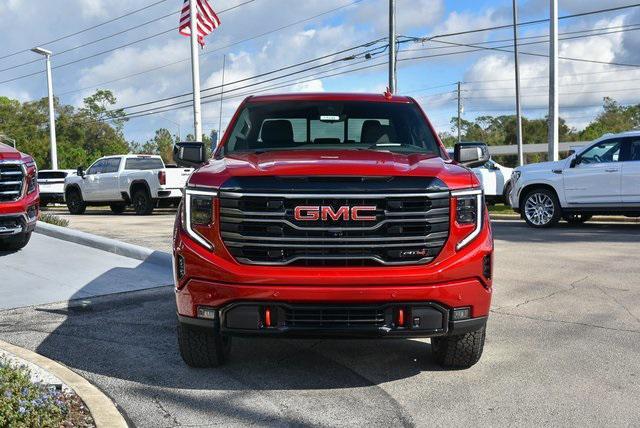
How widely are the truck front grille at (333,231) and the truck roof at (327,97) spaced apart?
2.13m

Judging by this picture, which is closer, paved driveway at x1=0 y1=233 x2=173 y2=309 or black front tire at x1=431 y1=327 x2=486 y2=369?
black front tire at x1=431 y1=327 x2=486 y2=369

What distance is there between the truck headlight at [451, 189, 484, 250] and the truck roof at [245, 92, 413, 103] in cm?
201

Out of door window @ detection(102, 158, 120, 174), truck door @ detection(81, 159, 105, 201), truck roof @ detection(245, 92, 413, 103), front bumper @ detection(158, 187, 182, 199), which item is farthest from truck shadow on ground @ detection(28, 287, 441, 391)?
truck door @ detection(81, 159, 105, 201)

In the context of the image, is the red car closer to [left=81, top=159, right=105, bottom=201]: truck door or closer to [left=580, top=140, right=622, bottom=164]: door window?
[left=580, top=140, right=622, bottom=164]: door window

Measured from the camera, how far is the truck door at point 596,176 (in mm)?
14016

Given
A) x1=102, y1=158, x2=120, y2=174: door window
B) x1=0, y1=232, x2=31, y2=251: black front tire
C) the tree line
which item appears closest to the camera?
x1=0, y1=232, x2=31, y2=251: black front tire

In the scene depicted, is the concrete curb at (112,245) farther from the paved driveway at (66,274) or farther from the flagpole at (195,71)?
the flagpole at (195,71)

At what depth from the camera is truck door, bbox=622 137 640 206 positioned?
13758 mm

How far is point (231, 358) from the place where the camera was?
528 centimetres

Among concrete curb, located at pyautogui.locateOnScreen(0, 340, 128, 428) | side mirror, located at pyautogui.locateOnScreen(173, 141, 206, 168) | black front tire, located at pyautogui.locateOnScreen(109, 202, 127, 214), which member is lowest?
concrete curb, located at pyautogui.locateOnScreen(0, 340, 128, 428)

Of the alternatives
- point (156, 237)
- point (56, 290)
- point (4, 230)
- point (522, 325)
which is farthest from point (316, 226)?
point (156, 237)

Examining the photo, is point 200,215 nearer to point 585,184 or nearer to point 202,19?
point 585,184

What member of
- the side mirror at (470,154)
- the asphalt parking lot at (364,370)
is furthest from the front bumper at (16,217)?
the side mirror at (470,154)

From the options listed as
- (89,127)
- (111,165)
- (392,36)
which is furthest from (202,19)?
(89,127)
